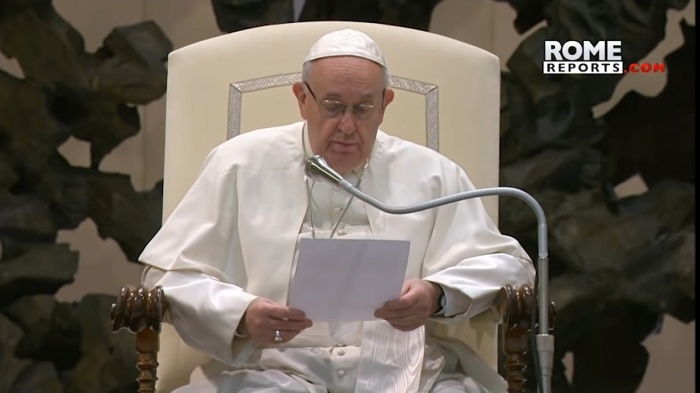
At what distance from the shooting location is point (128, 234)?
16.9 feet

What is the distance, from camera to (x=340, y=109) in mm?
3066

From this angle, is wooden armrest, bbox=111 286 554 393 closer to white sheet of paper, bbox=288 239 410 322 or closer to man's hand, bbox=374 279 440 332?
man's hand, bbox=374 279 440 332

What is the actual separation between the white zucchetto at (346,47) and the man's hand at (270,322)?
2.45 ft

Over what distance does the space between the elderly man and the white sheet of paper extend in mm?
→ 61

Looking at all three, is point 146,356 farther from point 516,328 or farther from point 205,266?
point 516,328

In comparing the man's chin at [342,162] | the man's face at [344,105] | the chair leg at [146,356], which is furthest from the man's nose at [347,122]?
the chair leg at [146,356]

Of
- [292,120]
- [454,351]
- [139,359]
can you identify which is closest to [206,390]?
[139,359]

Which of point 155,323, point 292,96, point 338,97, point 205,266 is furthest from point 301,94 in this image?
point 155,323

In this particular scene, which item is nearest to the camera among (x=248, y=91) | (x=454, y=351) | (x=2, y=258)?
(x=454, y=351)

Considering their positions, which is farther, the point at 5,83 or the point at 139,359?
the point at 5,83

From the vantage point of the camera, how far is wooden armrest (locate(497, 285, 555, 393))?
106 inches

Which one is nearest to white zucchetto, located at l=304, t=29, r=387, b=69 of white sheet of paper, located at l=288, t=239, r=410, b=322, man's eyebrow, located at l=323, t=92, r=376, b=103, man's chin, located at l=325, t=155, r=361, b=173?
man's eyebrow, located at l=323, t=92, r=376, b=103

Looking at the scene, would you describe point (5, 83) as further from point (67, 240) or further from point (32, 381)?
point (32, 381)

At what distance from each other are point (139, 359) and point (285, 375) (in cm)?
37
